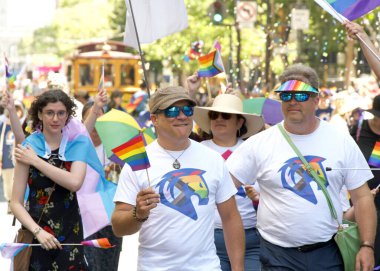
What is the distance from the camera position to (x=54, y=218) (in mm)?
7203

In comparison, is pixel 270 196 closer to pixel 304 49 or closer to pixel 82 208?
pixel 82 208

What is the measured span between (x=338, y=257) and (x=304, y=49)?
29.3 metres

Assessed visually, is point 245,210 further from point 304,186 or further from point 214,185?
point 214,185

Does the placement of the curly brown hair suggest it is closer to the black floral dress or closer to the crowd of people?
the crowd of people

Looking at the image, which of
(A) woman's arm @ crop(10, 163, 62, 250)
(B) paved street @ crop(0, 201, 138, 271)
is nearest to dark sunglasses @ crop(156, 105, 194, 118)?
(A) woman's arm @ crop(10, 163, 62, 250)

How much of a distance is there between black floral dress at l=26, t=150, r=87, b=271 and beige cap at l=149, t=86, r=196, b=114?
4.50 ft

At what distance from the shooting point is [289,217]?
254 inches

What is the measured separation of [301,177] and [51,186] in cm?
168

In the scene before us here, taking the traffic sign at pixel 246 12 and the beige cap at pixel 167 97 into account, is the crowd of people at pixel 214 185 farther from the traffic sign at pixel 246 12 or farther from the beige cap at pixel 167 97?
the traffic sign at pixel 246 12

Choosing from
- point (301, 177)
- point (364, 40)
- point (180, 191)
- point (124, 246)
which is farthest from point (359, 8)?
point (124, 246)

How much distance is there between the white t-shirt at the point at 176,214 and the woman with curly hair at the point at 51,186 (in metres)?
1.23

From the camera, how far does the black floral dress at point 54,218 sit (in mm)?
7152

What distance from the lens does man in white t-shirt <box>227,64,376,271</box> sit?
644cm

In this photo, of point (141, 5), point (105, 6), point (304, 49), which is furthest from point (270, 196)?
point (105, 6)
